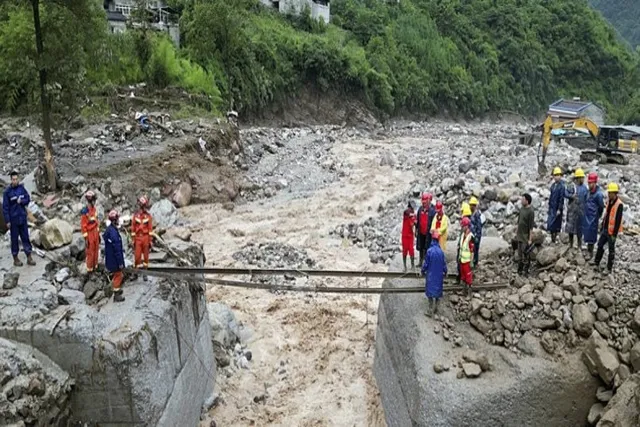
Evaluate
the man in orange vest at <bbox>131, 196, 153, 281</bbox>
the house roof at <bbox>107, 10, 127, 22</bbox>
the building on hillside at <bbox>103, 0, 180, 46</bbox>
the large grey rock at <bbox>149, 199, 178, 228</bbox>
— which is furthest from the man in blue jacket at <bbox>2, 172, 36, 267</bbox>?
the house roof at <bbox>107, 10, 127, 22</bbox>

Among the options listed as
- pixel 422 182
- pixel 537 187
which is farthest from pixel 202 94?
pixel 537 187

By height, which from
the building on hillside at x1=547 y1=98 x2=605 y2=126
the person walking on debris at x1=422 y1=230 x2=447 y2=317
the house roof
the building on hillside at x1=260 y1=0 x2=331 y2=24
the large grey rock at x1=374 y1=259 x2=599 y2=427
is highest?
the building on hillside at x1=260 y1=0 x2=331 y2=24

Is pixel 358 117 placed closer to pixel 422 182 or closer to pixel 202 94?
pixel 202 94

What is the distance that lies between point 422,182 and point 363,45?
3801 centimetres

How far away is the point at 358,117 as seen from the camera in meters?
43.2

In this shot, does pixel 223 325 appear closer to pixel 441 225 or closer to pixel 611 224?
pixel 441 225

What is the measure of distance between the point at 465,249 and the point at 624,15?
12158 centimetres

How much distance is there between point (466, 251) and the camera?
7.77 meters

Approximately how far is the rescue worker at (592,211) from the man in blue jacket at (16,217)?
781 centimetres

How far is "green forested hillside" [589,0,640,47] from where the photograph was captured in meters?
104

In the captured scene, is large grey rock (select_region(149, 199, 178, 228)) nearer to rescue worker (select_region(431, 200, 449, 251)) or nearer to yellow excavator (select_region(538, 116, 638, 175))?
rescue worker (select_region(431, 200, 449, 251))

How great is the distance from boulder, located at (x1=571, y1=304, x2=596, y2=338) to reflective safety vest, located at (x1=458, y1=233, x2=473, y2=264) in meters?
1.52

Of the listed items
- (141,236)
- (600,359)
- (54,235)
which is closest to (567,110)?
(600,359)

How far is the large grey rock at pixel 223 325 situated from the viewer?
9.82 meters
